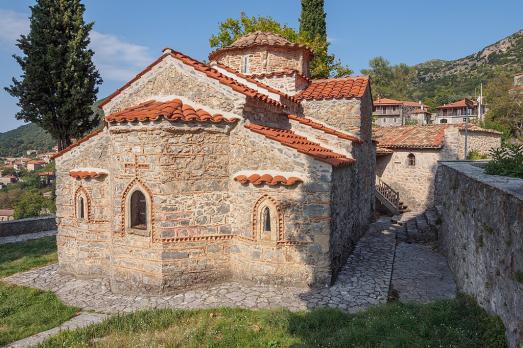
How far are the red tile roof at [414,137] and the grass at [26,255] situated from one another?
→ 61.4 ft

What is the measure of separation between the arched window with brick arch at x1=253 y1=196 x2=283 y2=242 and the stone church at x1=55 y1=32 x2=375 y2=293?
25mm

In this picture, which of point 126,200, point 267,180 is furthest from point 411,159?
point 126,200

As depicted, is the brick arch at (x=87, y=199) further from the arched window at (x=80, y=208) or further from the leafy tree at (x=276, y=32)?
the leafy tree at (x=276, y=32)

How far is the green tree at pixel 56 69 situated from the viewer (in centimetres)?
1559

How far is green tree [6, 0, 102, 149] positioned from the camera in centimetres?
1559

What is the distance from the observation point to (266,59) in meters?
13.7

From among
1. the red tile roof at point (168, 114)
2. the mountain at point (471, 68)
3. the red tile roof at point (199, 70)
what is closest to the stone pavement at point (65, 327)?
the red tile roof at point (168, 114)

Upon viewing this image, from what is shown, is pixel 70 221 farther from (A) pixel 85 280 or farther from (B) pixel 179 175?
(B) pixel 179 175

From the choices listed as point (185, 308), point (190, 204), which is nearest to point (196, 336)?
point (185, 308)

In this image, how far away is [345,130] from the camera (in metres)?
12.5

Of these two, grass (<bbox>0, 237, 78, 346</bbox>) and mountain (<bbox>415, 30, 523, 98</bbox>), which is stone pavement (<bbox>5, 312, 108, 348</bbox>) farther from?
mountain (<bbox>415, 30, 523, 98</bbox>)

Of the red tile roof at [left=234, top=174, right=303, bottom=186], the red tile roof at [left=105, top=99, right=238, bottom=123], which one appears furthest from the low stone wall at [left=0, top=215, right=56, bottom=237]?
the red tile roof at [left=234, top=174, right=303, bottom=186]

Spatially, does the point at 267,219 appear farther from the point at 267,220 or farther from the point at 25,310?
the point at 25,310

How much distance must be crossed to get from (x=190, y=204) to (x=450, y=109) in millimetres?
55140
